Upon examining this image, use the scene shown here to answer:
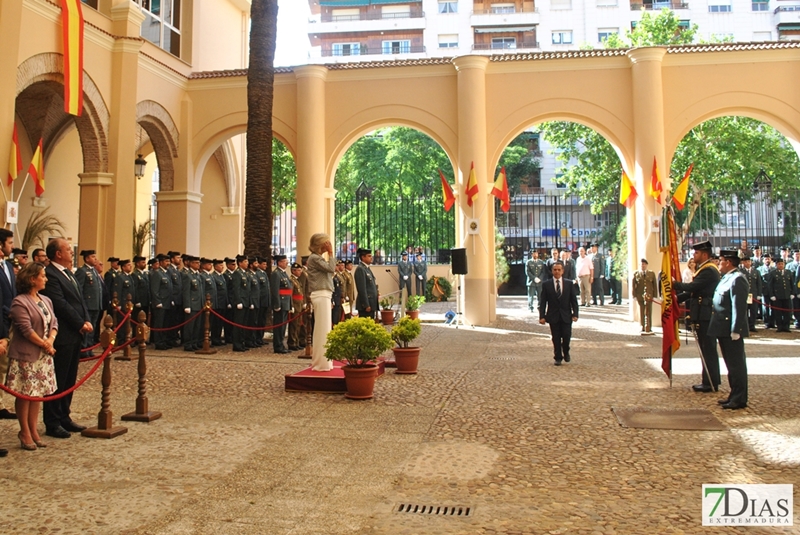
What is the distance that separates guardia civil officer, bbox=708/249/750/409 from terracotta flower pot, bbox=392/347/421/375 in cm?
377

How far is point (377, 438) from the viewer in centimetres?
596

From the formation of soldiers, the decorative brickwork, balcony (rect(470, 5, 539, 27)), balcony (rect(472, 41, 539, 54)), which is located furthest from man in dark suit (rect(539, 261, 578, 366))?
balcony (rect(470, 5, 539, 27))

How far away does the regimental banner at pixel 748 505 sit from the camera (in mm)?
4039

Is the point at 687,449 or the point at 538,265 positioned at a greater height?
the point at 538,265

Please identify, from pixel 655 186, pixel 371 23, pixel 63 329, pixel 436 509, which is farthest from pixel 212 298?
pixel 371 23

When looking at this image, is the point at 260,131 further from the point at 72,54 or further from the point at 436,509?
the point at 436,509

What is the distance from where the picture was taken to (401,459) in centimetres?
533

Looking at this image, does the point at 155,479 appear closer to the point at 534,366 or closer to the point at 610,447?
the point at 610,447

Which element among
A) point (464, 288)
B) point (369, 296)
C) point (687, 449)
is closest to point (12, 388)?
point (687, 449)

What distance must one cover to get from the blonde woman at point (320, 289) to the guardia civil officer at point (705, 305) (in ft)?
14.3

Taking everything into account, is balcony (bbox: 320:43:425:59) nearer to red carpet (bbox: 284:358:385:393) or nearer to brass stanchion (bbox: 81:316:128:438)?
red carpet (bbox: 284:358:385:393)

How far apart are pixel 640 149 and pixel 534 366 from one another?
326 inches

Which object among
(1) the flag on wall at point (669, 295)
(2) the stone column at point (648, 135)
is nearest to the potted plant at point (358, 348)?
(1) the flag on wall at point (669, 295)

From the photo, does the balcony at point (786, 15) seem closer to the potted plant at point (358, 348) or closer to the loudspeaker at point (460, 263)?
the loudspeaker at point (460, 263)
